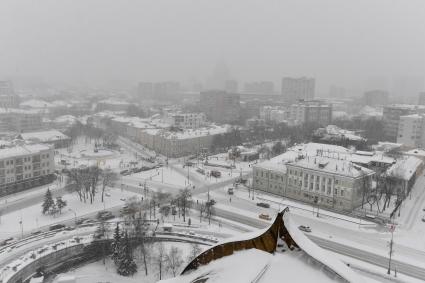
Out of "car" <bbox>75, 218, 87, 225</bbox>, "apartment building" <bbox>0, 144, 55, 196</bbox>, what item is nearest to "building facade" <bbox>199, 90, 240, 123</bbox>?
"apartment building" <bbox>0, 144, 55, 196</bbox>

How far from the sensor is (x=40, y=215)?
41.0 m

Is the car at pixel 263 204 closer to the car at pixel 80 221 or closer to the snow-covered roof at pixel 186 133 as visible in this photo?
the car at pixel 80 221

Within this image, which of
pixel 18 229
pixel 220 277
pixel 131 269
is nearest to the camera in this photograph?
pixel 220 277

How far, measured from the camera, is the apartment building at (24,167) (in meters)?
49.1

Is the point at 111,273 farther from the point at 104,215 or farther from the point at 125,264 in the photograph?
the point at 104,215

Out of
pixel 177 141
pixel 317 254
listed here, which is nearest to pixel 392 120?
pixel 177 141

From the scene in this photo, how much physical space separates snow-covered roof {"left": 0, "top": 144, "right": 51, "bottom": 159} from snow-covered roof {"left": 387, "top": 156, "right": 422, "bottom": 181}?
152 ft

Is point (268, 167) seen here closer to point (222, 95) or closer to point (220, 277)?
point (220, 277)

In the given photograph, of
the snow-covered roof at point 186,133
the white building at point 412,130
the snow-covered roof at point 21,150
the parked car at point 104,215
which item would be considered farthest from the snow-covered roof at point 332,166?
the white building at point 412,130

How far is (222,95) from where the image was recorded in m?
144

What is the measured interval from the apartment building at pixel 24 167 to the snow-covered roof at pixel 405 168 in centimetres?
Answer: 4557

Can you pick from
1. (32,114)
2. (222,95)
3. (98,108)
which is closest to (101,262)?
(32,114)

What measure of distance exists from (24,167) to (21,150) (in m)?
2.60

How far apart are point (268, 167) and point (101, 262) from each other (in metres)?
26.6
